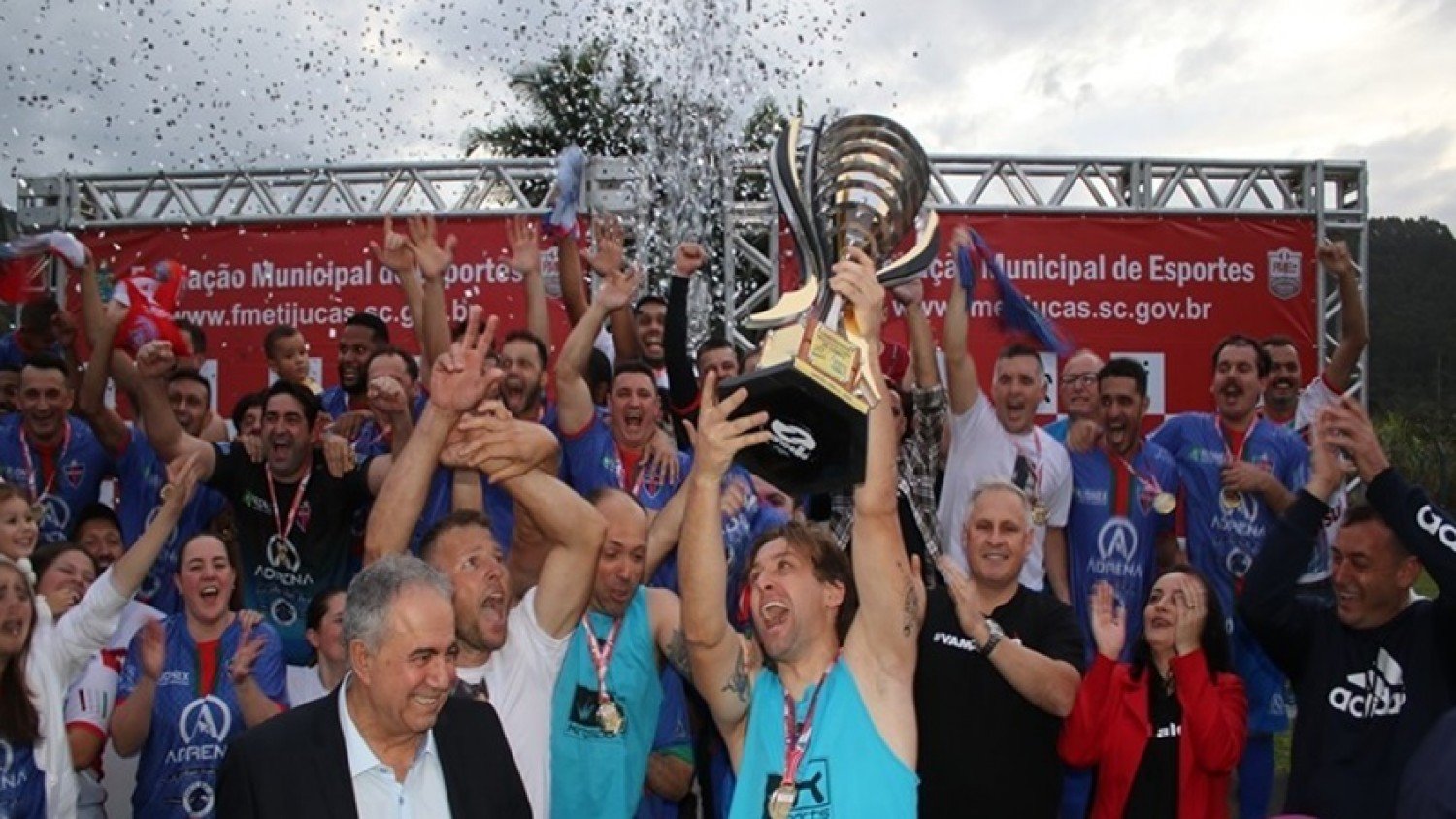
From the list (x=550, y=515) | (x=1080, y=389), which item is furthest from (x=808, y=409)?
(x=1080, y=389)

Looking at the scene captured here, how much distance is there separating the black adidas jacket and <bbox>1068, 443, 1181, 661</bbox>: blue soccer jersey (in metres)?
1.83

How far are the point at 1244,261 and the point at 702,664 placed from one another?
888cm

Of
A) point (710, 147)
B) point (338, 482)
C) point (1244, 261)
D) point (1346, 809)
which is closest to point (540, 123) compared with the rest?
point (710, 147)

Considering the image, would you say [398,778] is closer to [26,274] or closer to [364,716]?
[364,716]

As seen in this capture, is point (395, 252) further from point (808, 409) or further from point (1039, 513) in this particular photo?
point (808, 409)

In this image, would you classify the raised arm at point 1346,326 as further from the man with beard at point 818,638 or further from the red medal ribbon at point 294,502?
the red medal ribbon at point 294,502

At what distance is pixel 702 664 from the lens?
12.2ft

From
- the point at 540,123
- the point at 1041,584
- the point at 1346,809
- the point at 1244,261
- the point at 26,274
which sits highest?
the point at 540,123

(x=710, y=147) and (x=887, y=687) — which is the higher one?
(x=710, y=147)

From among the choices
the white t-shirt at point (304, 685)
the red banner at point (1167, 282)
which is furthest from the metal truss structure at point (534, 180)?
the white t-shirt at point (304, 685)

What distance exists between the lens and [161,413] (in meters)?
6.63

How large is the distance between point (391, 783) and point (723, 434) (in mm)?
1011

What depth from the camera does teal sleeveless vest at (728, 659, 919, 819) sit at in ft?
11.1

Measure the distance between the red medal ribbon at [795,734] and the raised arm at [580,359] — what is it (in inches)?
120
